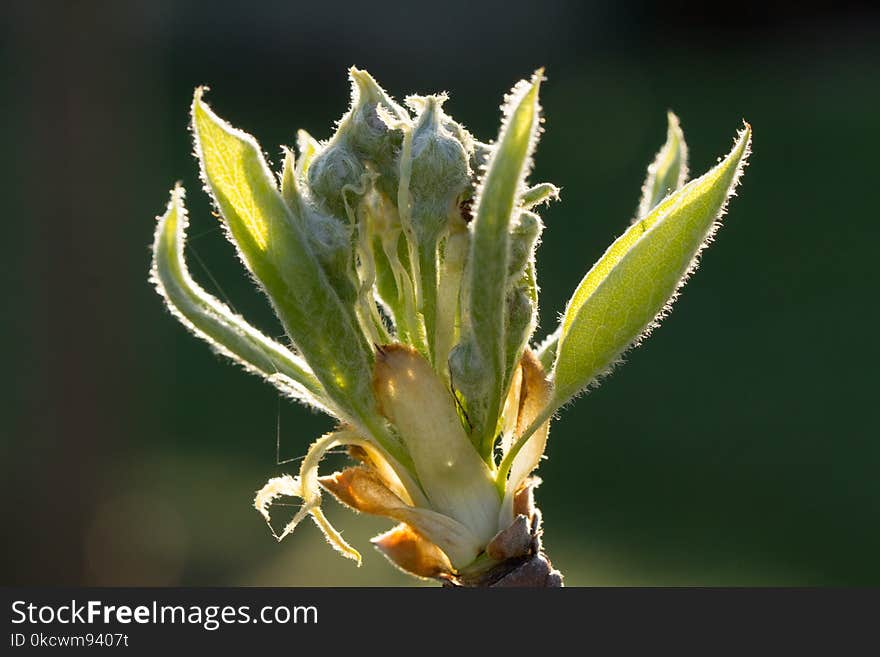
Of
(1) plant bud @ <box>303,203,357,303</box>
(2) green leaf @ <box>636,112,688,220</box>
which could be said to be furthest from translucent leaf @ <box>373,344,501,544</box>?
(2) green leaf @ <box>636,112,688,220</box>

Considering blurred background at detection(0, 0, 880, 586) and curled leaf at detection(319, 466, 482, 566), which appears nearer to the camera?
curled leaf at detection(319, 466, 482, 566)

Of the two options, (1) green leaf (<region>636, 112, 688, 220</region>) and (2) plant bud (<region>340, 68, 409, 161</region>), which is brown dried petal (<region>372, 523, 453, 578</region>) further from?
(1) green leaf (<region>636, 112, 688, 220</region>)

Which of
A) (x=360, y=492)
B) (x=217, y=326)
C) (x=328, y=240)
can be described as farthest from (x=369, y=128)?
(x=360, y=492)

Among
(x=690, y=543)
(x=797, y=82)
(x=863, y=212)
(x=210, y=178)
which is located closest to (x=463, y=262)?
(x=210, y=178)

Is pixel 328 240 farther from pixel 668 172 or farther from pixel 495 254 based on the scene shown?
pixel 668 172

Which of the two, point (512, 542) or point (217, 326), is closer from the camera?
point (512, 542)

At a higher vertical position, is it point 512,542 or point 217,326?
point 217,326

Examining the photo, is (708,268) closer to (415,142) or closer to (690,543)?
(690,543)
